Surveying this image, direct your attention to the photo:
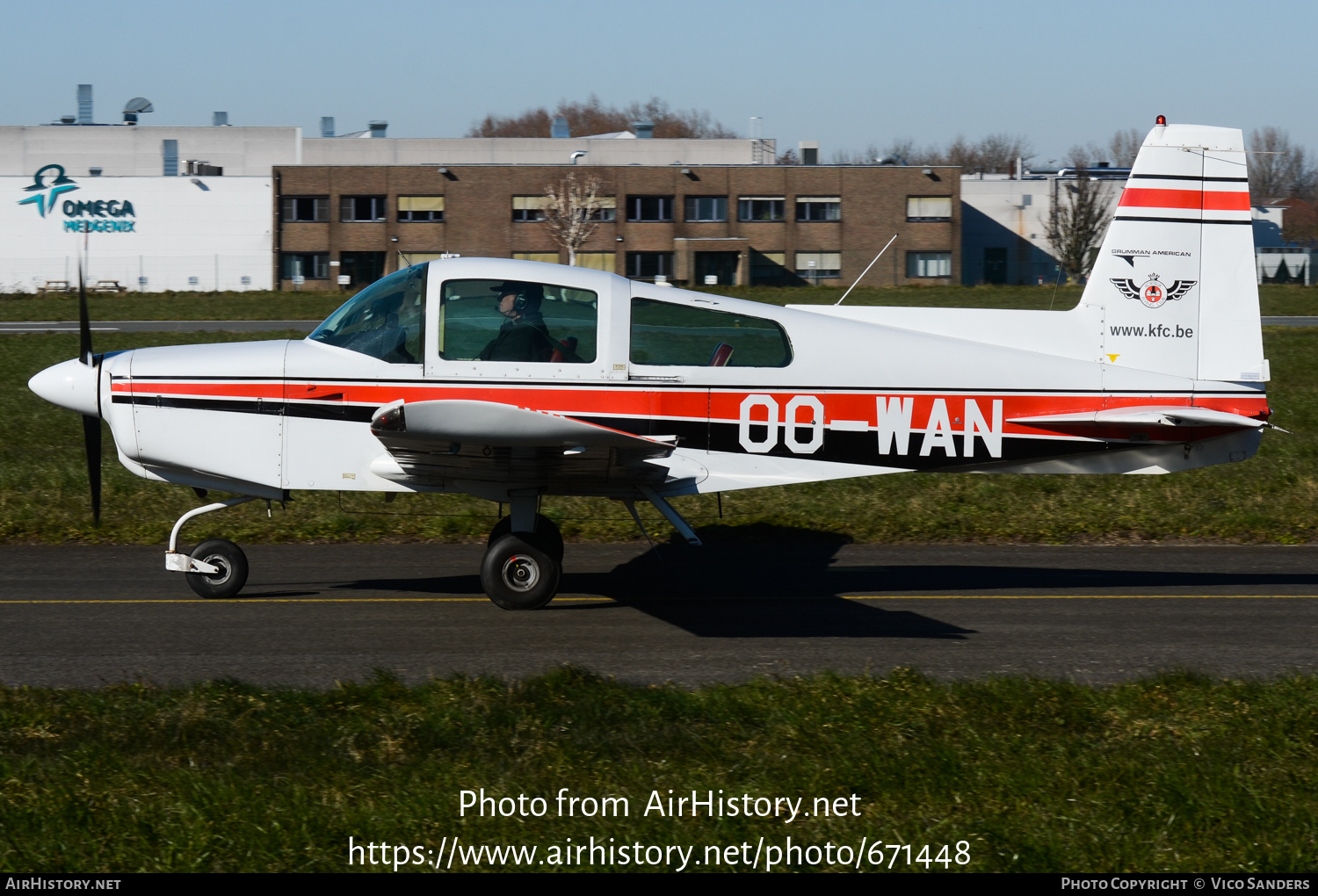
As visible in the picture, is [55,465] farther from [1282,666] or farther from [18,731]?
[1282,666]

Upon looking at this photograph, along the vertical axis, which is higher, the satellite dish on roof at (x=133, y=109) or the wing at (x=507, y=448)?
the satellite dish on roof at (x=133, y=109)

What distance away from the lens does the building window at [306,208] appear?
217ft

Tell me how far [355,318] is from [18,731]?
3313mm

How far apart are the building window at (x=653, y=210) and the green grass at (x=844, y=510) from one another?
185 ft

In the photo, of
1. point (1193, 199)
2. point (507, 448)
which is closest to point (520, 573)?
point (507, 448)

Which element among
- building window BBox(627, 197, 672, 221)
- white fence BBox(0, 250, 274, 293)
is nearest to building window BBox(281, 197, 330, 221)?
white fence BBox(0, 250, 274, 293)

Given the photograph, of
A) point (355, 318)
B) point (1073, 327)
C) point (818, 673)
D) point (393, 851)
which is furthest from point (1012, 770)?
point (355, 318)

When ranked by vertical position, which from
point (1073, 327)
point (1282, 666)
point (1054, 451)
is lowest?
point (1282, 666)

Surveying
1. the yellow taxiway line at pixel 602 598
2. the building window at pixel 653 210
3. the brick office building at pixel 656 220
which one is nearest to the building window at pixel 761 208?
the brick office building at pixel 656 220

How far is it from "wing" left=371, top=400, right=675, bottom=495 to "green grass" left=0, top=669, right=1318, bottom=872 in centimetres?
150

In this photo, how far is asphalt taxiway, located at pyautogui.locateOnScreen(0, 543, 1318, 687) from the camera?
255 inches

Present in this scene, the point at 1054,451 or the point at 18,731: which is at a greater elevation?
the point at 1054,451

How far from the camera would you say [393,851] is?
4.02 meters

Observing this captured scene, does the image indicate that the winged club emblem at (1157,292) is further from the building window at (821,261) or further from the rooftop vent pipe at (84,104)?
the rooftop vent pipe at (84,104)
